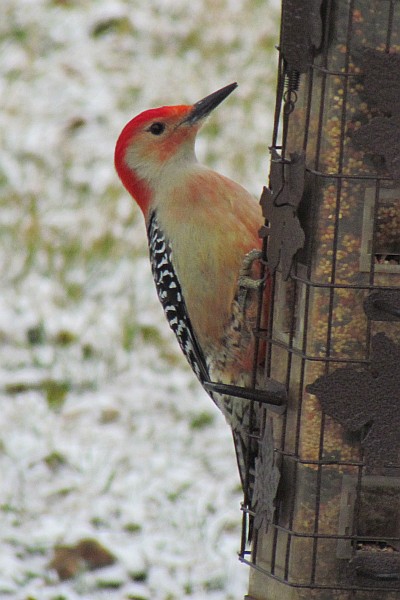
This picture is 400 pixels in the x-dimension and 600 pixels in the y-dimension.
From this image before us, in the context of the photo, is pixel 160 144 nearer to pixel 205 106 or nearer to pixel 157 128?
pixel 157 128

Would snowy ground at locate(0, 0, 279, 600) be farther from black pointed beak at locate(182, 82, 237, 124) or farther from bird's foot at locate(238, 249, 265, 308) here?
black pointed beak at locate(182, 82, 237, 124)

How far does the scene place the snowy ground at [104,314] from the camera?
5.92 metres

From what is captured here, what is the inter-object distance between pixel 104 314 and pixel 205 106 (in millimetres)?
3232

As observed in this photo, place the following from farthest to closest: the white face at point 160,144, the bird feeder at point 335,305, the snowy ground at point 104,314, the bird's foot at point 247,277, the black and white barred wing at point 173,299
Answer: the snowy ground at point 104,314, the white face at point 160,144, the black and white barred wing at point 173,299, the bird's foot at point 247,277, the bird feeder at point 335,305

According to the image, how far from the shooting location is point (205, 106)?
4.95 meters

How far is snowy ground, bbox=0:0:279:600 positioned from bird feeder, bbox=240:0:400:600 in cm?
176

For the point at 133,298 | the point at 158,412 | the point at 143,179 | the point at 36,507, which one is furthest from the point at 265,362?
the point at 133,298

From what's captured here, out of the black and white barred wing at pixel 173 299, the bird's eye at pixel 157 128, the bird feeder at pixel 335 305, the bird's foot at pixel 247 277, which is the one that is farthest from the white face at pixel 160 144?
the bird feeder at pixel 335 305

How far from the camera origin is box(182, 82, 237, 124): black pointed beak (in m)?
4.84

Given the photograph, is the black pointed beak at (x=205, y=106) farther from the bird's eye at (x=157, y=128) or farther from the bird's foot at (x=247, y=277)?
the bird's foot at (x=247, y=277)

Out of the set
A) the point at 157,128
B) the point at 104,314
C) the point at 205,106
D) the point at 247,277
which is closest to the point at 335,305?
the point at 247,277

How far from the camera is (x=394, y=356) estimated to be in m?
3.68

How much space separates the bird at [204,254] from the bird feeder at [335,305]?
0.37 meters

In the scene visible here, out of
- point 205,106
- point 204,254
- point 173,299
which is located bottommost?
point 173,299
